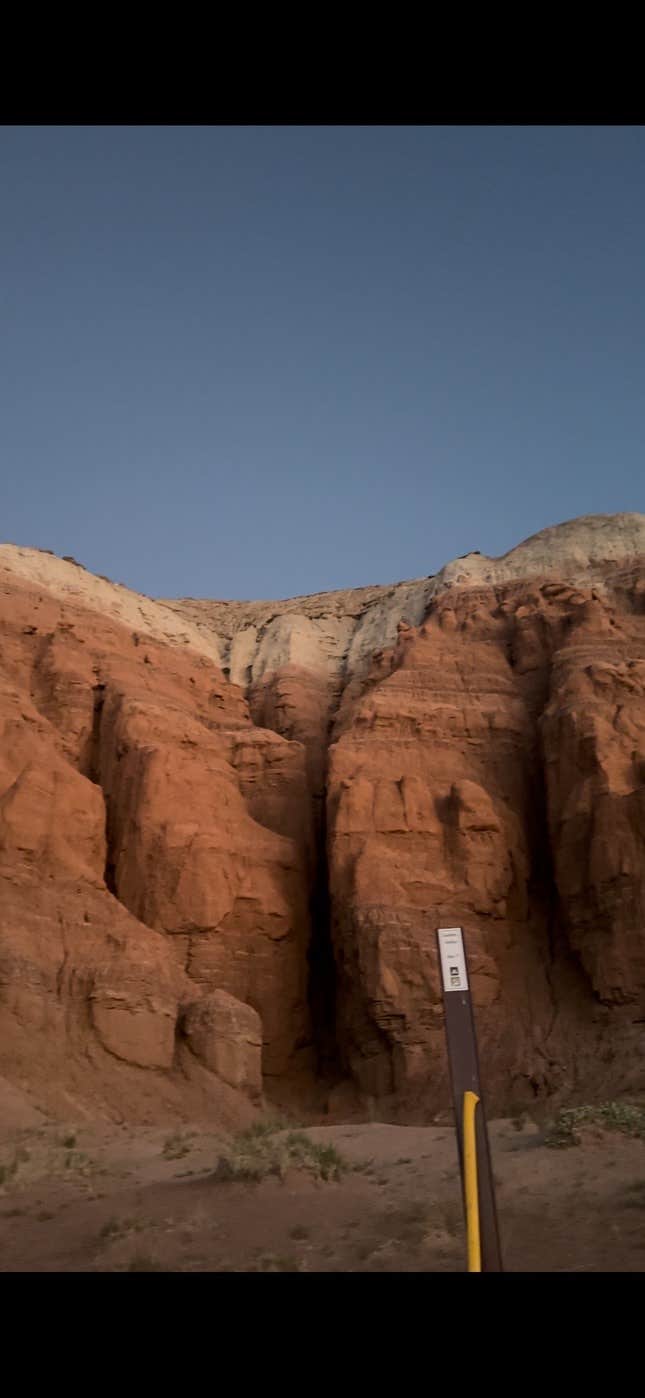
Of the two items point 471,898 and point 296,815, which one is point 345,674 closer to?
point 296,815

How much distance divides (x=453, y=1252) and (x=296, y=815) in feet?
84.0

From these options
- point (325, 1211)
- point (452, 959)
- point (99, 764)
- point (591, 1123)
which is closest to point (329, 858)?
point (99, 764)

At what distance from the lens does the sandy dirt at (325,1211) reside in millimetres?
8609

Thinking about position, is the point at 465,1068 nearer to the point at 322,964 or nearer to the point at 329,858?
the point at 329,858

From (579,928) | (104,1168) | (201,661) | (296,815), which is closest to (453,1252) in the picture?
(104,1168)

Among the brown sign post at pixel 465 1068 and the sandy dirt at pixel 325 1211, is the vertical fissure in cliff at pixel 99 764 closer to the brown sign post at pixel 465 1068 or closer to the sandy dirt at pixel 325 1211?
the sandy dirt at pixel 325 1211

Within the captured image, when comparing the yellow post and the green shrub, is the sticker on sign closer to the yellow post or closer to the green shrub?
the yellow post

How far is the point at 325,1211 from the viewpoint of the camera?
1066 cm

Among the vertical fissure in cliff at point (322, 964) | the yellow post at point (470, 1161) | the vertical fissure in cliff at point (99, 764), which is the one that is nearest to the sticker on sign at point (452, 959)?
the yellow post at point (470, 1161)

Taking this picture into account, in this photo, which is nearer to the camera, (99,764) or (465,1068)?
(465,1068)

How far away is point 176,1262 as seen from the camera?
873cm

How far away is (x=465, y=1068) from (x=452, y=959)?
2.15 feet

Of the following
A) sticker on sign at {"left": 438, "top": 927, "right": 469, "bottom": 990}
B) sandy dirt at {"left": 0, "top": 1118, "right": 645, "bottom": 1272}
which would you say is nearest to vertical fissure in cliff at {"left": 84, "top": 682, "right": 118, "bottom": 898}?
sandy dirt at {"left": 0, "top": 1118, "right": 645, "bottom": 1272}

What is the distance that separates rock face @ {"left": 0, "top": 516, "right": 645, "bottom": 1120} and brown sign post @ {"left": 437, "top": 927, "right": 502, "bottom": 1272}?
672 inches
